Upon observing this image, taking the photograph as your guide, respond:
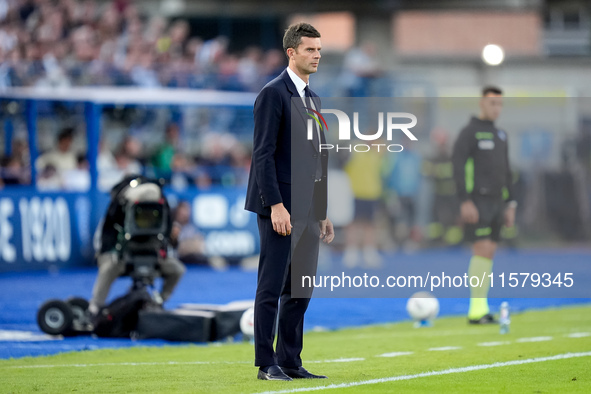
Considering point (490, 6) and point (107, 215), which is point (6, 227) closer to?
point (107, 215)

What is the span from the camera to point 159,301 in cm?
1052

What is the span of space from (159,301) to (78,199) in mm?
8064

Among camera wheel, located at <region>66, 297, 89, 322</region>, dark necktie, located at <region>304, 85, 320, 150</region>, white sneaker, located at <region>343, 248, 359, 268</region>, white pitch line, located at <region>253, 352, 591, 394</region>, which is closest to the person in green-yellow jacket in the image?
white pitch line, located at <region>253, 352, 591, 394</region>

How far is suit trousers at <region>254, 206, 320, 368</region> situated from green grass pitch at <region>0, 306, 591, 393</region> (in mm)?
254

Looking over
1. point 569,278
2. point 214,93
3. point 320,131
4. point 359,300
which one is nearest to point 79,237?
point 214,93

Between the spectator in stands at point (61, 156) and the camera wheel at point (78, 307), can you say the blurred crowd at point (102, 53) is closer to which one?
the spectator in stands at point (61, 156)

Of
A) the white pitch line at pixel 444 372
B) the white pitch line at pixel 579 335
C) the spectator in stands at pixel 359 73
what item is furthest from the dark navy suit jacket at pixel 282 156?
the spectator in stands at pixel 359 73

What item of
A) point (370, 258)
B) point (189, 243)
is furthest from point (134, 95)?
point (370, 258)

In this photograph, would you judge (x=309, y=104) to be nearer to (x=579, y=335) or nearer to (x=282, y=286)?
(x=282, y=286)

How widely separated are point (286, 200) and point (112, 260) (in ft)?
14.3

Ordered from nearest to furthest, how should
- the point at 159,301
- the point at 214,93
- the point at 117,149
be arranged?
the point at 159,301, the point at 117,149, the point at 214,93

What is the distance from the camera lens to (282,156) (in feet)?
22.4

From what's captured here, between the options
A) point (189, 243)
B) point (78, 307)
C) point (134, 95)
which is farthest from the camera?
point (189, 243)

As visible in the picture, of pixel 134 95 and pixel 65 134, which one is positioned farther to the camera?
pixel 134 95
